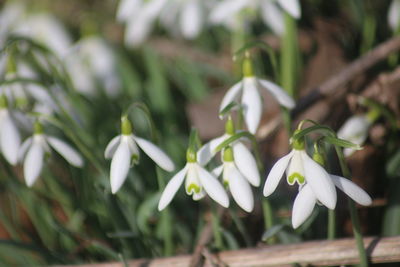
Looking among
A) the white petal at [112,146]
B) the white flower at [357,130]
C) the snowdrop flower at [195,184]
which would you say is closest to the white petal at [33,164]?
the white petal at [112,146]

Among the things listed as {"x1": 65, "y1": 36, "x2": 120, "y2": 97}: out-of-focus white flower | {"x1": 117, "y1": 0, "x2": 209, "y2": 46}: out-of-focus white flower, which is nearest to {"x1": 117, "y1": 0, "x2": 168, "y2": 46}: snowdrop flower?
{"x1": 117, "y1": 0, "x2": 209, "y2": 46}: out-of-focus white flower

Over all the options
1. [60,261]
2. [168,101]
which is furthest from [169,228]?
[168,101]

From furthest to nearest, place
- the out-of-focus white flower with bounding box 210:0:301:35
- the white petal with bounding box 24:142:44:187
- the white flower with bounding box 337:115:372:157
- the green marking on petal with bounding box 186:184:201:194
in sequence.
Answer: the white flower with bounding box 337:115:372:157, the out-of-focus white flower with bounding box 210:0:301:35, the white petal with bounding box 24:142:44:187, the green marking on petal with bounding box 186:184:201:194

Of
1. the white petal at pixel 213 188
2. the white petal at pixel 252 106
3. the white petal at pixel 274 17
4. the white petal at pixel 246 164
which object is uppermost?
the white petal at pixel 274 17

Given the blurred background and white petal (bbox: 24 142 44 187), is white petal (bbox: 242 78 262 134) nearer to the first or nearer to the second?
the blurred background

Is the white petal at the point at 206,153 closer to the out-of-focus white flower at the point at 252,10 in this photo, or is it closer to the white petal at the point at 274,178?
the white petal at the point at 274,178

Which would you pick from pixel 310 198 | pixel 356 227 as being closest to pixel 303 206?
pixel 310 198
